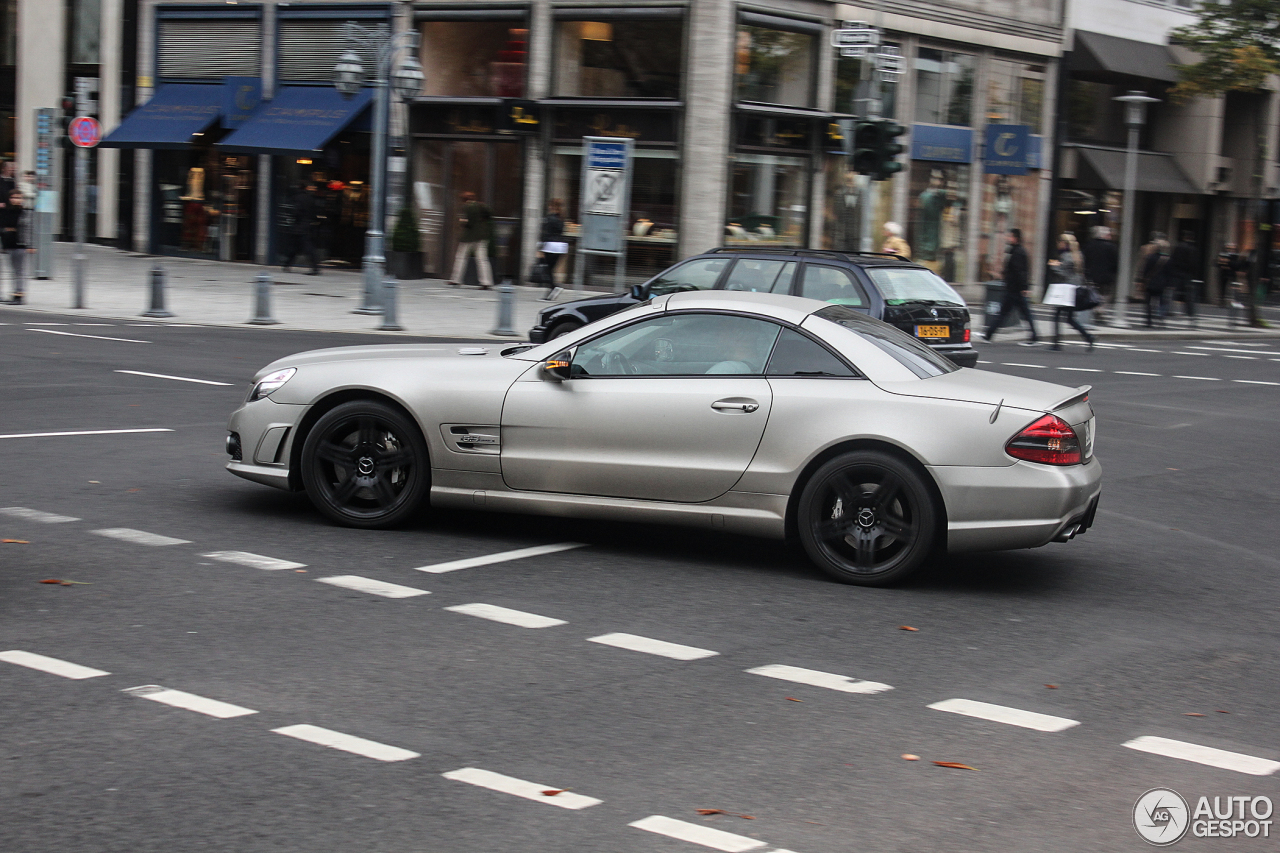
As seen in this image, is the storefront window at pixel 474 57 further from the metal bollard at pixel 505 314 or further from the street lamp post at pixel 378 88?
the metal bollard at pixel 505 314

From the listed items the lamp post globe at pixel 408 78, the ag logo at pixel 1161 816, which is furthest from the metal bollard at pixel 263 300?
the ag logo at pixel 1161 816

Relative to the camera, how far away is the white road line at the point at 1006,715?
501 centimetres

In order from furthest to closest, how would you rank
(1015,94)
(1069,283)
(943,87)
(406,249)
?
(1015,94)
(943,87)
(406,249)
(1069,283)

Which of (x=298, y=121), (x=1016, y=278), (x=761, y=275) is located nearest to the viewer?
(x=761, y=275)

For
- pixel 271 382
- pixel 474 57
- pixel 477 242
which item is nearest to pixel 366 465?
pixel 271 382

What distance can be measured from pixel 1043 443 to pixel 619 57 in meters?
24.9

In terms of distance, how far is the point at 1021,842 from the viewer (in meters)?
3.96

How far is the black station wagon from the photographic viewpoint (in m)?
14.4

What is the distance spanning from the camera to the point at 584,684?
5.26 metres

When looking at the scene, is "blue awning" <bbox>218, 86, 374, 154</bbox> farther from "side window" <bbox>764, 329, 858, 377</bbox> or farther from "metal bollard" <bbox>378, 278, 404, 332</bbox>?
"side window" <bbox>764, 329, 858, 377</bbox>

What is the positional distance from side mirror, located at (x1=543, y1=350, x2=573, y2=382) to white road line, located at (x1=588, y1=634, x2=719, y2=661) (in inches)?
76.4

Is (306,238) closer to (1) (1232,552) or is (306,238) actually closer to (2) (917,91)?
(2) (917,91)

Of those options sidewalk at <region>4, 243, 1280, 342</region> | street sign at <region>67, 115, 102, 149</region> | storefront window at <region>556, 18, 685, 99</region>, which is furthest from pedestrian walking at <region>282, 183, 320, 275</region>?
street sign at <region>67, 115, 102, 149</region>

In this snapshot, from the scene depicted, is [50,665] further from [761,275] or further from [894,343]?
[761,275]
